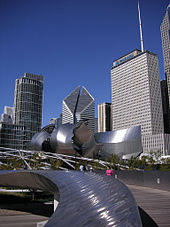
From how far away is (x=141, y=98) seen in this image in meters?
135

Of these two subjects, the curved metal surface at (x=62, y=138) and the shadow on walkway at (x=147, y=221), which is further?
the curved metal surface at (x=62, y=138)

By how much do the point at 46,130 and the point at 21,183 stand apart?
148 ft

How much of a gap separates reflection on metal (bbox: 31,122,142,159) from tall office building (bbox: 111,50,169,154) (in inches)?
2311

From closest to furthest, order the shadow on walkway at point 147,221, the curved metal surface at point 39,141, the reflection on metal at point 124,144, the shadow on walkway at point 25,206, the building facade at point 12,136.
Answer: the shadow on walkway at point 147,221 → the shadow on walkway at point 25,206 → the curved metal surface at point 39,141 → the reflection on metal at point 124,144 → the building facade at point 12,136

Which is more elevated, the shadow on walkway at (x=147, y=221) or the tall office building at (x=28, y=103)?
the tall office building at (x=28, y=103)

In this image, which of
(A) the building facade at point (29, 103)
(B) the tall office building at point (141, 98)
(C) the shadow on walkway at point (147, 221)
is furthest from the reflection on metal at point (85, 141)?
(A) the building facade at point (29, 103)

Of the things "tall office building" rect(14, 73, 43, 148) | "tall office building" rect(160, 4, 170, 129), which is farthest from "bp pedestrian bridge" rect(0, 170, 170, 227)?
"tall office building" rect(160, 4, 170, 129)

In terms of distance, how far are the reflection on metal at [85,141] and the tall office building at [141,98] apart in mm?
58700

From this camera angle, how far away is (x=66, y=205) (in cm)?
477

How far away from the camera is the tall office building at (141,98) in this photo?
128 meters

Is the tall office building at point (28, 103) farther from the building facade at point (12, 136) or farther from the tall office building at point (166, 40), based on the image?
the tall office building at point (166, 40)

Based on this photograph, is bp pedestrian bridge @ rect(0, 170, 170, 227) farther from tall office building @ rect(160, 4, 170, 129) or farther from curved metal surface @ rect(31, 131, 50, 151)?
tall office building @ rect(160, 4, 170, 129)

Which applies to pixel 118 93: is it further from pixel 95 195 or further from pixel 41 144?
pixel 95 195

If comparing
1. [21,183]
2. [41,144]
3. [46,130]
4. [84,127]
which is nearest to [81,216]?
[21,183]
